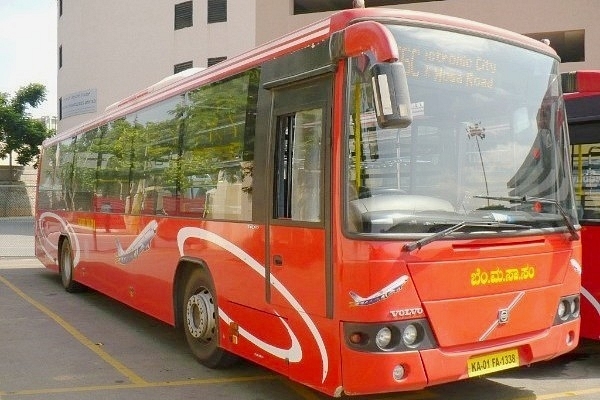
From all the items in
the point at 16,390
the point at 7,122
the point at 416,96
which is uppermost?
the point at 7,122

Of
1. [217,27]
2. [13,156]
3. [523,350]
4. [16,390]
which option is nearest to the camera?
[523,350]


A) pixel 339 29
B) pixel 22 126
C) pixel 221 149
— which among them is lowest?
pixel 221 149

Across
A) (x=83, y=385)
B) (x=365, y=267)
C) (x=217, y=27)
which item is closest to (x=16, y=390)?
(x=83, y=385)

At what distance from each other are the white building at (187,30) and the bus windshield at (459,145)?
753 inches

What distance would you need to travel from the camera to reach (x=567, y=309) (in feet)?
18.5

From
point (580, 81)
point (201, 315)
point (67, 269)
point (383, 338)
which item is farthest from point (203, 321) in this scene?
point (67, 269)

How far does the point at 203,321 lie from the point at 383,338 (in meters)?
2.64

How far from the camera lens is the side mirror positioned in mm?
4258

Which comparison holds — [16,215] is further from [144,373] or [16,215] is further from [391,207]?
[391,207]

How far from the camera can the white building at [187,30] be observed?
23750mm

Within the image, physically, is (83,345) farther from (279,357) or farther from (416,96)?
(416,96)

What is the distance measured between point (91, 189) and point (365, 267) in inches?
295

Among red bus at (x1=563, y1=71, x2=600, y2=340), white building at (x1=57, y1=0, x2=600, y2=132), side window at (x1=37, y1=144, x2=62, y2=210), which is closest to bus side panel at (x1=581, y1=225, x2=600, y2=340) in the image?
red bus at (x1=563, y1=71, x2=600, y2=340)

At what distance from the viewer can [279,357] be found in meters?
5.50
